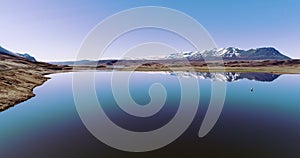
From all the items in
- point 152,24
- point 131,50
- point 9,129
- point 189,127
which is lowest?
point 9,129

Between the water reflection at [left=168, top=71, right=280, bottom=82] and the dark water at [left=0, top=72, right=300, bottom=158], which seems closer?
the dark water at [left=0, top=72, right=300, bottom=158]

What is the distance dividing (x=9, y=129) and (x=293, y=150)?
25341 millimetres

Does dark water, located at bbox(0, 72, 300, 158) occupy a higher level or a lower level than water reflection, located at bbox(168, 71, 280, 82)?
lower

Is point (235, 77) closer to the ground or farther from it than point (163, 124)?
farther from it

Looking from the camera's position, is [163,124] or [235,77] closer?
[163,124]

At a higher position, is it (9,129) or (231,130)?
(231,130)

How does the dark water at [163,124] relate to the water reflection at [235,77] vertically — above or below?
below

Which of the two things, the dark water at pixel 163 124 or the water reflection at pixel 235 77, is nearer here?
the dark water at pixel 163 124

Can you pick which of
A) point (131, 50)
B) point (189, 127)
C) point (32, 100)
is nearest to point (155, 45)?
point (131, 50)

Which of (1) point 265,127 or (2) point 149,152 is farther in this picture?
(1) point 265,127

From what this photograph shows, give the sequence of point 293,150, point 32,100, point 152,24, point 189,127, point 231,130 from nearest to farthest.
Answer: point 293,150 → point 231,130 → point 189,127 → point 152,24 → point 32,100

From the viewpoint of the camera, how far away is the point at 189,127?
24.1 meters

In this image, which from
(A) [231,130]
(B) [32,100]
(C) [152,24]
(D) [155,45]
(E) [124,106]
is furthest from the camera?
(B) [32,100]

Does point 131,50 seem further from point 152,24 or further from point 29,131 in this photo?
point 29,131
